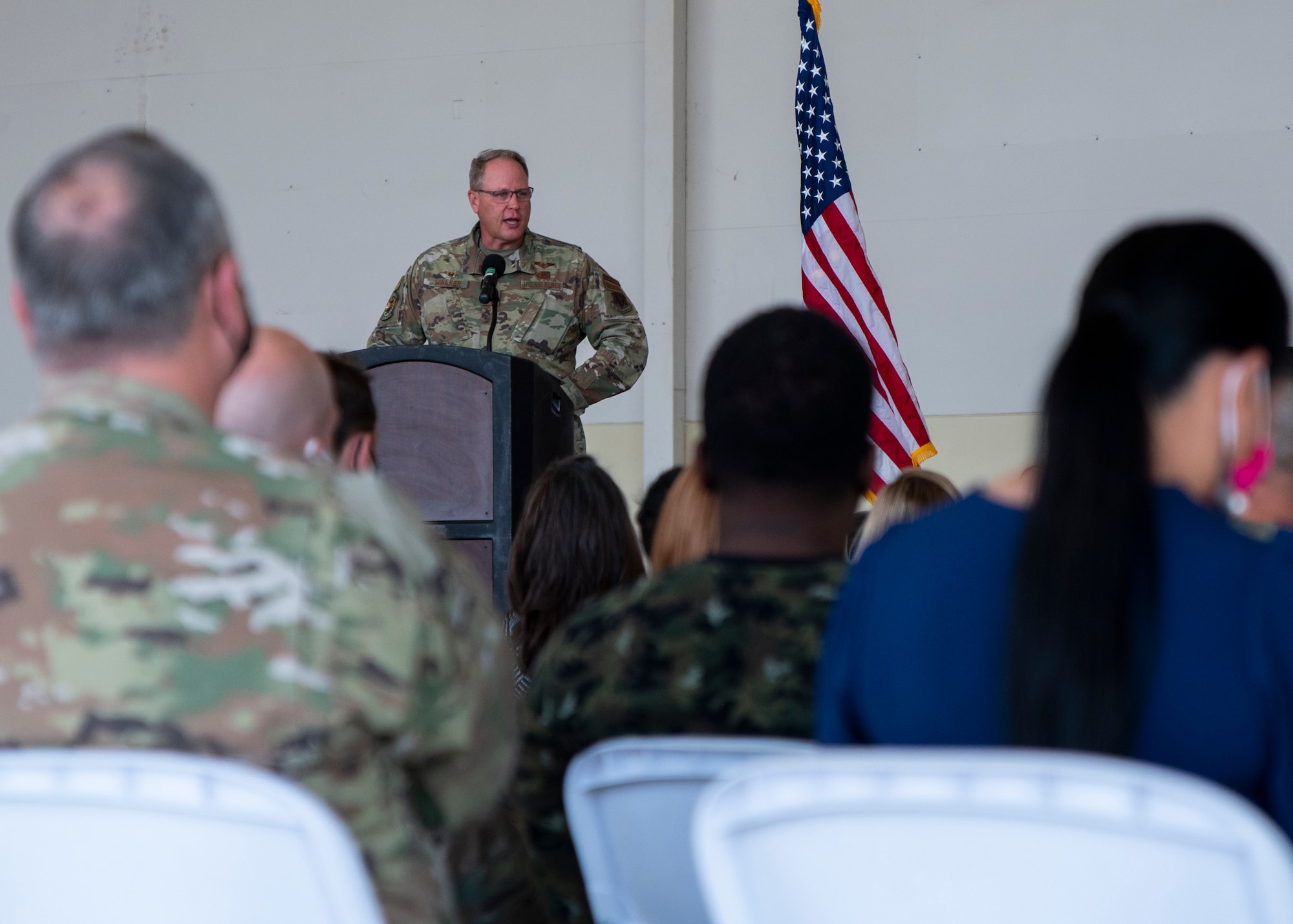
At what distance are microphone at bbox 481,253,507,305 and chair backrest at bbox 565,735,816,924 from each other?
2.71 m

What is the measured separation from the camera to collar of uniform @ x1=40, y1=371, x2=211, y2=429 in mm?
A: 1008

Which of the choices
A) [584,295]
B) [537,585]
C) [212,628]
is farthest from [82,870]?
[584,295]

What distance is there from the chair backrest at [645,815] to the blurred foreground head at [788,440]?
0.28 m

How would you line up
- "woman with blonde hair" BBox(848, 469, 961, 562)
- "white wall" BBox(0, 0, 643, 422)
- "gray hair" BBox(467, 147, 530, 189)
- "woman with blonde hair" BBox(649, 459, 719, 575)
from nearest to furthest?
"woman with blonde hair" BBox(649, 459, 719, 575) → "woman with blonde hair" BBox(848, 469, 961, 562) → "gray hair" BBox(467, 147, 530, 189) → "white wall" BBox(0, 0, 643, 422)

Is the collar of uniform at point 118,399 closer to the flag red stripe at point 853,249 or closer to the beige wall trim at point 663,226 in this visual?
the flag red stripe at point 853,249

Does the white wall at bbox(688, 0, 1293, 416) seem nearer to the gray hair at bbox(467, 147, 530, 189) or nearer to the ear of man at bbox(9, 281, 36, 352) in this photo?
the gray hair at bbox(467, 147, 530, 189)

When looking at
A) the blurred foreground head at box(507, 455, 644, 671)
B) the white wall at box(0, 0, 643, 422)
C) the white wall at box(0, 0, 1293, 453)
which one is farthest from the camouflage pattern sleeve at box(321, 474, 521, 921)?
the white wall at box(0, 0, 643, 422)

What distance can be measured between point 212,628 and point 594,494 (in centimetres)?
121

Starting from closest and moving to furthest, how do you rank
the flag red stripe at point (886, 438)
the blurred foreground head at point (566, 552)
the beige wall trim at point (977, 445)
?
the blurred foreground head at point (566, 552), the flag red stripe at point (886, 438), the beige wall trim at point (977, 445)

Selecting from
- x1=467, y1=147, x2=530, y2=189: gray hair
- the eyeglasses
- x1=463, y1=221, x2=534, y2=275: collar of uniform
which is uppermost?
x1=467, y1=147, x2=530, y2=189: gray hair

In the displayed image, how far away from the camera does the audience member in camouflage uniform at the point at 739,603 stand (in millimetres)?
1285

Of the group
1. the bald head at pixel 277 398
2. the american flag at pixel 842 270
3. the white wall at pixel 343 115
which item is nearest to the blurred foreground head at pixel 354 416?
the bald head at pixel 277 398

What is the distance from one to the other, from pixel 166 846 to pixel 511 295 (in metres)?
3.38

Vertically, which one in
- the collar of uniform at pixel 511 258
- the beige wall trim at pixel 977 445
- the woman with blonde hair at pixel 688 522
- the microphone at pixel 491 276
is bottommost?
the beige wall trim at pixel 977 445
